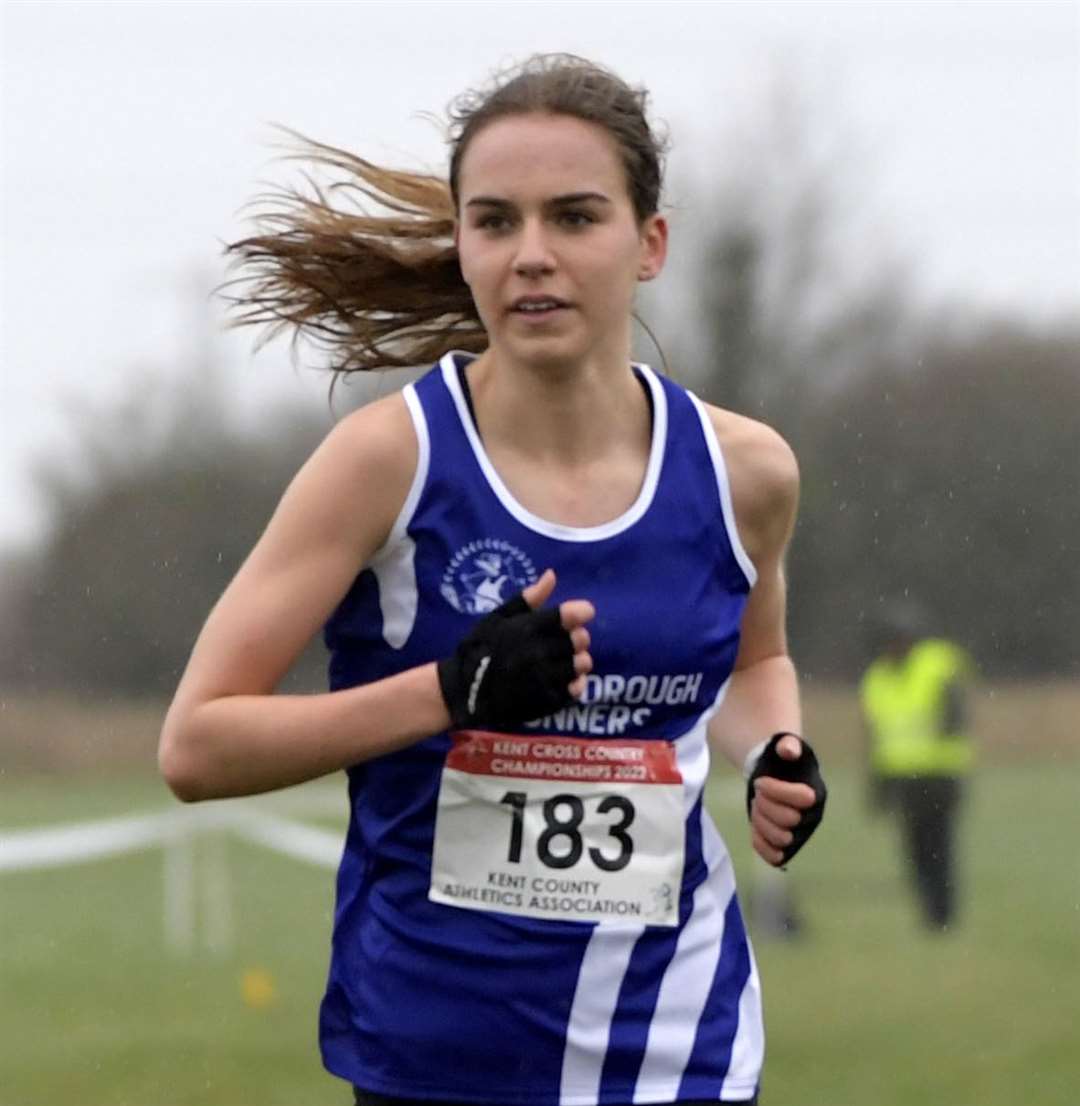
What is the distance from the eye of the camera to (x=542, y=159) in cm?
325

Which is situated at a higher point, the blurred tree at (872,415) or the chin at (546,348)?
the chin at (546,348)

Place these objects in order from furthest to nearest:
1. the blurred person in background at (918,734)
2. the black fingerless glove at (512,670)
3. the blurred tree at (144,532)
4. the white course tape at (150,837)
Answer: the blurred tree at (144,532) → the white course tape at (150,837) → the blurred person in background at (918,734) → the black fingerless glove at (512,670)

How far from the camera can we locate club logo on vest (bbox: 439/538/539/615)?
320 cm

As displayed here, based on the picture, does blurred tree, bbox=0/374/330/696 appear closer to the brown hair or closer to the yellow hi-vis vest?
the yellow hi-vis vest

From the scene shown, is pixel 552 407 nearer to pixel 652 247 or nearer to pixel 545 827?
pixel 652 247

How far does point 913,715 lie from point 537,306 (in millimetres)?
11095

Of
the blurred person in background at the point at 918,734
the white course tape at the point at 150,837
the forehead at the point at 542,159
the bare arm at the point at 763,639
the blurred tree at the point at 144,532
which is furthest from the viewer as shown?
the blurred tree at the point at 144,532

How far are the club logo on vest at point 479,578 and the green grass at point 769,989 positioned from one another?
16.6 ft

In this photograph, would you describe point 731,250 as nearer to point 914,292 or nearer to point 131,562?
point 914,292

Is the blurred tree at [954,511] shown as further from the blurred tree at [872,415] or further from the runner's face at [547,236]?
the runner's face at [547,236]

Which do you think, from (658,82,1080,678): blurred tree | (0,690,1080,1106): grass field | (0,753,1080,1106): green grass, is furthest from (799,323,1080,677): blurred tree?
(0,753,1080,1106): green grass

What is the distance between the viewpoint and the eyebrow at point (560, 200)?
3.23 meters

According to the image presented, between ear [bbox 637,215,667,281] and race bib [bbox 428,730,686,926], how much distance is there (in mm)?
628

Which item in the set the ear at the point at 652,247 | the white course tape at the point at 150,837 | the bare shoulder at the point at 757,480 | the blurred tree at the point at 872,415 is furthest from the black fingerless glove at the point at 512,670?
the blurred tree at the point at 872,415
